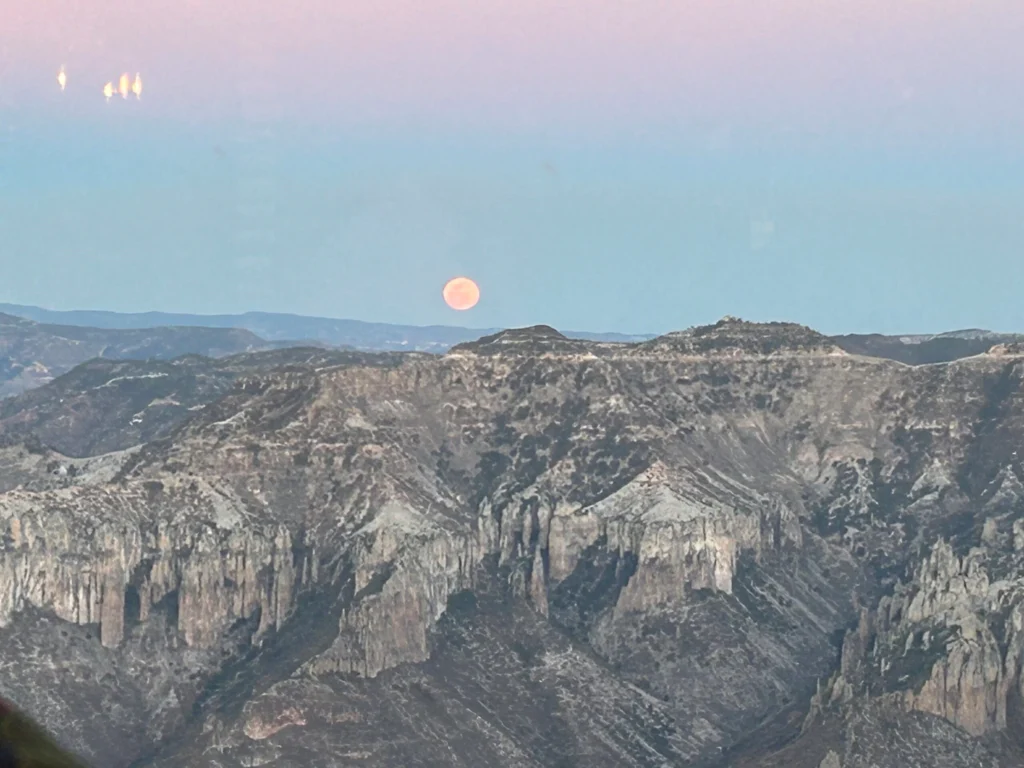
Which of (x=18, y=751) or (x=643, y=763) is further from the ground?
(x=18, y=751)

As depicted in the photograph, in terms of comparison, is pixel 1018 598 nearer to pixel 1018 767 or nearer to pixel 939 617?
pixel 939 617

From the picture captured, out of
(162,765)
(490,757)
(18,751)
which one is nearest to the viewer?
(18,751)

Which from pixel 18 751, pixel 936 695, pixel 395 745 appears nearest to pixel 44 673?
pixel 395 745

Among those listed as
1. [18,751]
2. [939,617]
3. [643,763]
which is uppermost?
[18,751]

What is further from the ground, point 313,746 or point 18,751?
point 18,751

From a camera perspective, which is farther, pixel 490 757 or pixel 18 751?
pixel 490 757

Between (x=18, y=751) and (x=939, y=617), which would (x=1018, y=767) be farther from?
(x=18, y=751)

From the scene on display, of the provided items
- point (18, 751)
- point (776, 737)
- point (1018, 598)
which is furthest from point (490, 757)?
point (18, 751)

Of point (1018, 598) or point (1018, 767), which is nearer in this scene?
point (1018, 767)

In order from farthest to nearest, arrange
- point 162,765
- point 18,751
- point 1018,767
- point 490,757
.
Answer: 1. point 490,757
2. point 162,765
3. point 1018,767
4. point 18,751
